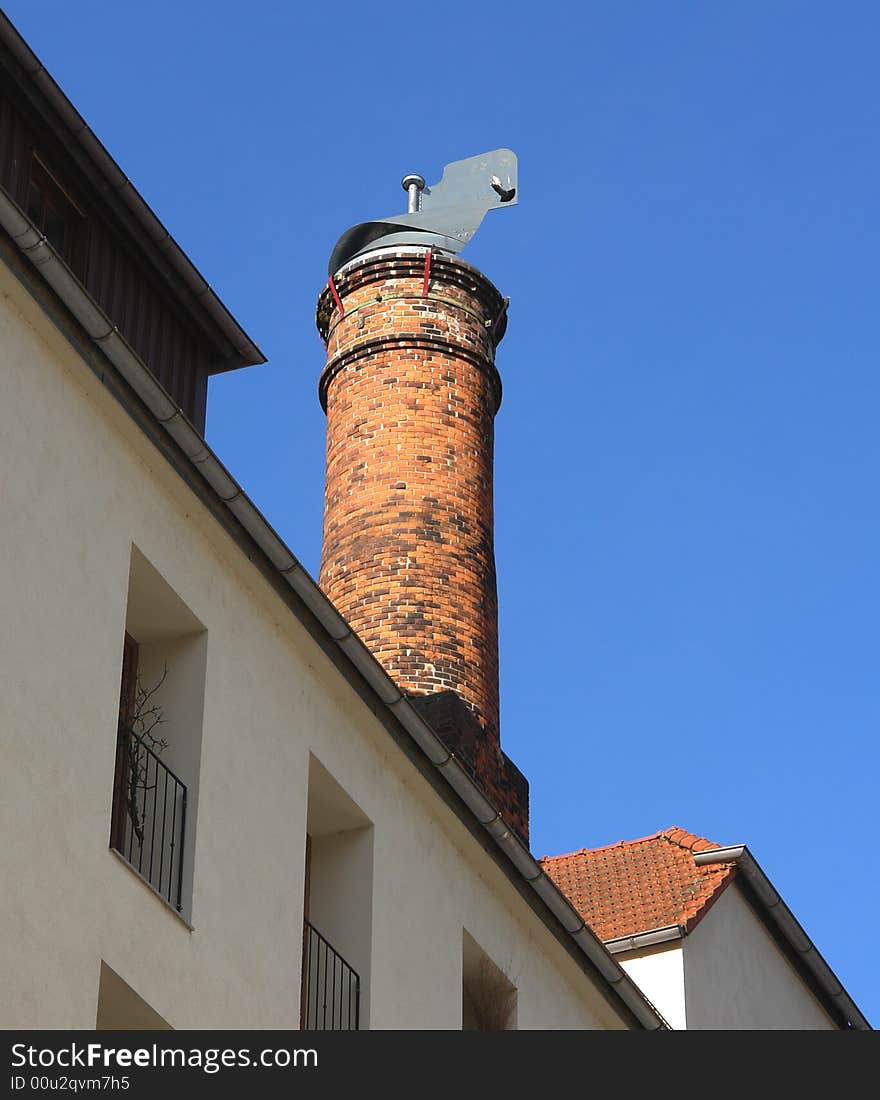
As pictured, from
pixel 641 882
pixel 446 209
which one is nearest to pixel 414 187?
pixel 446 209

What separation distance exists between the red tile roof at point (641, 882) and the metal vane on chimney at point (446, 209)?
6132mm

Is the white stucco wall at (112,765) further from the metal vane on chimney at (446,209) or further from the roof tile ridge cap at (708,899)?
the metal vane on chimney at (446,209)

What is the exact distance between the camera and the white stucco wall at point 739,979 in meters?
20.6

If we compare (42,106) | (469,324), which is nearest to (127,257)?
(42,106)

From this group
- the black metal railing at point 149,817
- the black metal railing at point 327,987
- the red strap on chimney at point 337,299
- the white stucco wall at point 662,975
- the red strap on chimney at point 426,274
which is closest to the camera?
the black metal railing at point 149,817

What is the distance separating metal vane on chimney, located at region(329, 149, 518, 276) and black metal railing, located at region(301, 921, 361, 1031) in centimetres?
1058

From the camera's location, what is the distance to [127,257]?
15477mm

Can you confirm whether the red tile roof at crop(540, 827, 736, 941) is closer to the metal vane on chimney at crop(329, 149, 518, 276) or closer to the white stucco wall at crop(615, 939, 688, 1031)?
the white stucco wall at crop(615, 939, 688, 1031)

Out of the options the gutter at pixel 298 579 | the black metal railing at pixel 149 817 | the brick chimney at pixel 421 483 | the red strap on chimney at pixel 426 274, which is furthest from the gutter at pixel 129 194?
the red strap on chimney at pixel 426 274

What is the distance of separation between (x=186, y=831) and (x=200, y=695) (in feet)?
2.72

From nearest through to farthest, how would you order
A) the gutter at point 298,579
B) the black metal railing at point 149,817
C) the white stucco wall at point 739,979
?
the gutter at point 298,579 → the black metal railing at point 149,817 → the white stucco wall at point 739,979

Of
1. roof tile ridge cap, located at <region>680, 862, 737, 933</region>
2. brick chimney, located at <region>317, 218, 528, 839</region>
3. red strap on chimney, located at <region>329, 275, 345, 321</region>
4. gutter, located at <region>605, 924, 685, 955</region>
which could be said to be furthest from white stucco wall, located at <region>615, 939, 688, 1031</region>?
red strap on chimney, located at <region>329, 275, 345, 321</region>

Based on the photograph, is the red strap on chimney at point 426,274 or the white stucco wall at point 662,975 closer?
the white stucco wall at point 662,975

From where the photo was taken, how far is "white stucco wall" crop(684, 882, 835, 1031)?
67.5 feet
